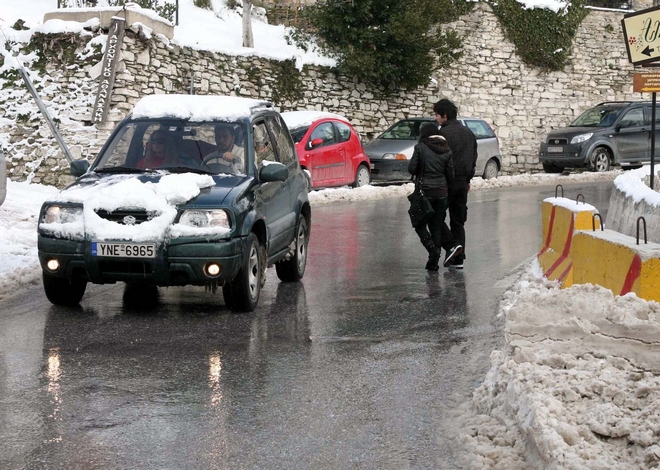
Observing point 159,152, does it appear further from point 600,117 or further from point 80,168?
point 600,117

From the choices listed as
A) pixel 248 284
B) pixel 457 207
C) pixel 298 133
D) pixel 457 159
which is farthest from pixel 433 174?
pixel 298 133

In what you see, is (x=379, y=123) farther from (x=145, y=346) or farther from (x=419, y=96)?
(x=145, y=346)

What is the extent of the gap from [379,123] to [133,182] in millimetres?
22741

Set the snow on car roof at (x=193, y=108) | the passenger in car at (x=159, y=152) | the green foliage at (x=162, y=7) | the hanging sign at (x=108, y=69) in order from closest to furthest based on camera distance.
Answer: the passenger in car at (x=159, y=152) → the snow on car roof at (x=193, y=108) → the hanging sign at (x=108, y=69) → the green foliage at (x=162, y=7)

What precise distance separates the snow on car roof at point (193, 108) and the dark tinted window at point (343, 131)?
12497 mm

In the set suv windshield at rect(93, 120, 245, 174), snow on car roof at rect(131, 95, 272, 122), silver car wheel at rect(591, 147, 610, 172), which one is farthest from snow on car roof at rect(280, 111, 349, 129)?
suv windshield at rect(93, 120, 245, 174)

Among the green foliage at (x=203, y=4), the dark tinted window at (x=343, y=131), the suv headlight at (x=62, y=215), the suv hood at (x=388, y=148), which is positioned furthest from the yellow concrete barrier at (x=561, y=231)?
A: the green foliage at (x=203, y=4)

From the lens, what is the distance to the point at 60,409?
5.73 meters

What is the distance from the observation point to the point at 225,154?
9320 mm

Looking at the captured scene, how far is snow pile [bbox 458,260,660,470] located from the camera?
179 inches

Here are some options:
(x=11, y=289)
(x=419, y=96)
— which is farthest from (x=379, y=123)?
(x=11, y=289)

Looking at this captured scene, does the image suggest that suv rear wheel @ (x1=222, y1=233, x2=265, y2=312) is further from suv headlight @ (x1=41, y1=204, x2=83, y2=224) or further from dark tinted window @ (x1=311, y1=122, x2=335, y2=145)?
dark tinted window @ (x1=311, y1=122, x2=335, y2=145)

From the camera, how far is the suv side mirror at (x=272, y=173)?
9.07 m

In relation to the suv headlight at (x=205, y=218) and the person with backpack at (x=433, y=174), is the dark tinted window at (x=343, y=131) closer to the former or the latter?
the person with backpack at (x=433, y=174)
